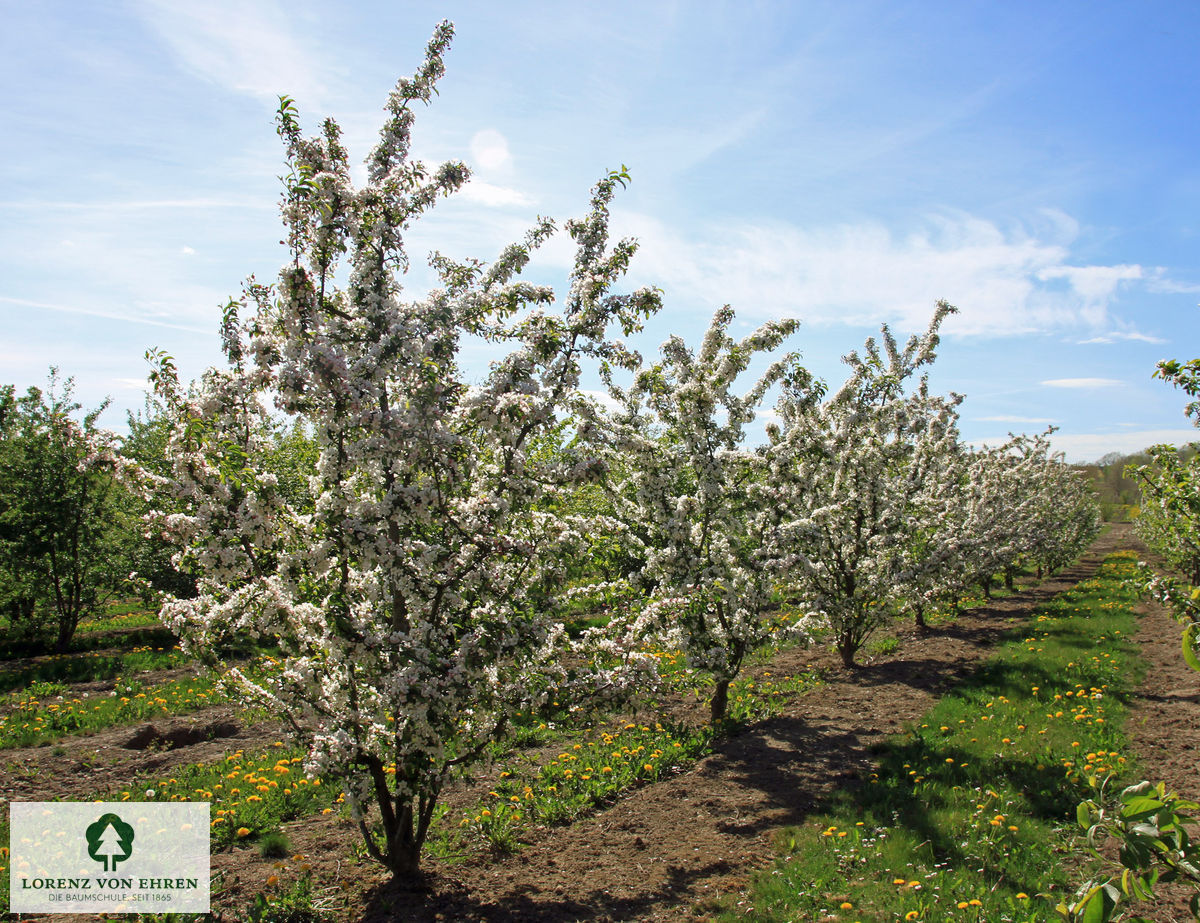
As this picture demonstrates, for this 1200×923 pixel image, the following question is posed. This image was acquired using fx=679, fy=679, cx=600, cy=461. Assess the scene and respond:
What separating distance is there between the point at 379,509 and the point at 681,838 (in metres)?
3.98

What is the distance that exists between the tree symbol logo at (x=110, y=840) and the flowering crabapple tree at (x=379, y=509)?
6.58 ft

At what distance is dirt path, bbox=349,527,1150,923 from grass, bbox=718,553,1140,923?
35 cm

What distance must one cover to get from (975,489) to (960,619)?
4.32 m

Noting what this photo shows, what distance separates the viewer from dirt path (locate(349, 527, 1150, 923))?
4.92 metres

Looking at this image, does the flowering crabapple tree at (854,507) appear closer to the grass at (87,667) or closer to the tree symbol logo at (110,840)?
the tree symbol logo at (110,840)

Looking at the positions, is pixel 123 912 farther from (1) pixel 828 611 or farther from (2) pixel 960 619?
(2) pixel 960 619

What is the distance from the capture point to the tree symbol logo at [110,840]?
5465 mm

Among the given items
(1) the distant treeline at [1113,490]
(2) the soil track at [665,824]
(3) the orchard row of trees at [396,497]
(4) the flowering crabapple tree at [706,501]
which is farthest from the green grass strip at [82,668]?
(1) the distant treeline at [1113,490]

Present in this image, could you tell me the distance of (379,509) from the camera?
471cm

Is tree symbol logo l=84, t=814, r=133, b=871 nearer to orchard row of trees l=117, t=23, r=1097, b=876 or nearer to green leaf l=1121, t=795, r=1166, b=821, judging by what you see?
orchard row of trees l=117, t=23, r=1097, b=876

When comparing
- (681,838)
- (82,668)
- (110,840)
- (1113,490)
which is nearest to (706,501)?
(681,838)

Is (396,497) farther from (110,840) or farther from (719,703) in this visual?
(719,703)

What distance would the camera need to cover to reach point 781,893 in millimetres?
4898

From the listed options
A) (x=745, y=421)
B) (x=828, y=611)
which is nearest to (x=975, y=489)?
(x=828, y=611)
